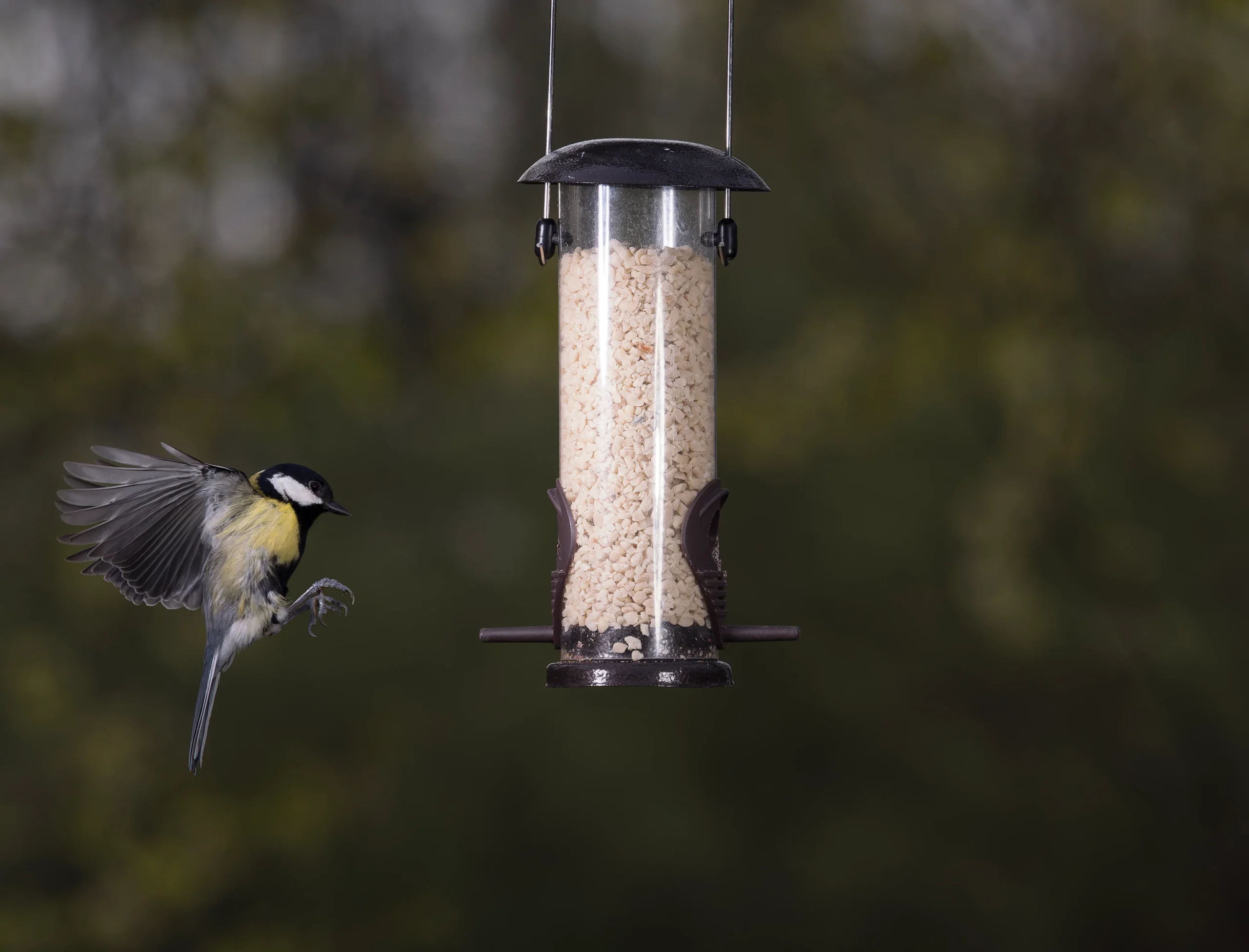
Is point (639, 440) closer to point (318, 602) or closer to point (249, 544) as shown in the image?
point (318, 602)

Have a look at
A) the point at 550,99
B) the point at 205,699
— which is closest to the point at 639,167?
the point at 550,99

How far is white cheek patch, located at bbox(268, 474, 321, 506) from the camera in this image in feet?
11.0

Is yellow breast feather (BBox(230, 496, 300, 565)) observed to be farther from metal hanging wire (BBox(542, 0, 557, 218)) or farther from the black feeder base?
metal hanging wire (BBox(542, 0, 557, 218))

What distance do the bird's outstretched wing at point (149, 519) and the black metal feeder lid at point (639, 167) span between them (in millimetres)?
971

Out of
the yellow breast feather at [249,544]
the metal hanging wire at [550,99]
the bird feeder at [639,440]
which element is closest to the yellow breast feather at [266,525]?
the yellow breast feather at [249,544]

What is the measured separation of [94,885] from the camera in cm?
706

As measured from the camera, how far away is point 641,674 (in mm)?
2990

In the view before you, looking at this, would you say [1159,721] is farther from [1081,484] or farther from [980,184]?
[980,184]

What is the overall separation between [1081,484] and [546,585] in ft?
8.05

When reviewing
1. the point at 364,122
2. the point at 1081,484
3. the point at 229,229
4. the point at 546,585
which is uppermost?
the point at 364,122

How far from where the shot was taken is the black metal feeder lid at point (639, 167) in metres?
2.96

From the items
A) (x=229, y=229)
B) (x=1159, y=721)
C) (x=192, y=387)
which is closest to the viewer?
(x=1159, y=721)

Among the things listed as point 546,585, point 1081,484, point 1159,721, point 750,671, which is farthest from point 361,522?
point 1159,721

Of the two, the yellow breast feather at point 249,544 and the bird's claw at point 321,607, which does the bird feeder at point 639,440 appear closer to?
the bird's claw at point 321,607
